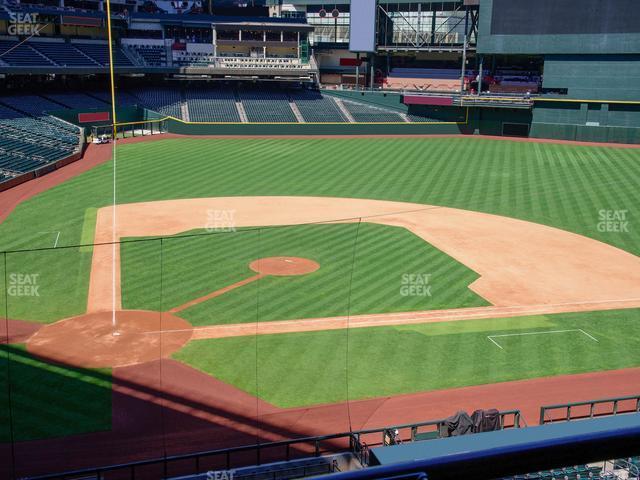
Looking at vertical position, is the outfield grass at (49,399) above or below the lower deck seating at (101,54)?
below

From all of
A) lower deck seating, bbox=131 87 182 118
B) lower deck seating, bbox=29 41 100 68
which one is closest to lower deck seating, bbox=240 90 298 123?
lower deck seating, bbox=131 87 182 118

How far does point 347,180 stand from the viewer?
45469 mm

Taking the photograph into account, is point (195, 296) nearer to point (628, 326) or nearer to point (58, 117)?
point (628, 326)

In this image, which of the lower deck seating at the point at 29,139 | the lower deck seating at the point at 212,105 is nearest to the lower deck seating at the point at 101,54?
the lower deck seating at the point at 212,105

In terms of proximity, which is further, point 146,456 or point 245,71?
point 245,71

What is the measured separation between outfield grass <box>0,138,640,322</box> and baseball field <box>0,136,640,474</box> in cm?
25

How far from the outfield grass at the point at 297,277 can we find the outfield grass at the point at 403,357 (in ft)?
6.49

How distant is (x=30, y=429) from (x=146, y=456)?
330 centimetres

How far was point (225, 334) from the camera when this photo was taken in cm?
2122

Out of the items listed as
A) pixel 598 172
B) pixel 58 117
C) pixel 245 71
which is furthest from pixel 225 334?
pixel 245 71

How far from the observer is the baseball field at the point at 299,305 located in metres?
17.2

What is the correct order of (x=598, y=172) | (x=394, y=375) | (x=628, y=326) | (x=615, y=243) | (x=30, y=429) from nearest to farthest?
(x=30, y=429) < (x=394, y=375) < (x=628, y=326) < (x=615, y=243) < (x=598, y=172)

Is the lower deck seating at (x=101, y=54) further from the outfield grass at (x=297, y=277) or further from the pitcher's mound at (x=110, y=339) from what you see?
the pitcher's mound at (x=110, y=339)

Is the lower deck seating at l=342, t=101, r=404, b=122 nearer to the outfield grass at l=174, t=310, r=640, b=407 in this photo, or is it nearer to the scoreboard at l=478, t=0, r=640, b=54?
the scoreboard at l=478, t=0, r=640, b=54
